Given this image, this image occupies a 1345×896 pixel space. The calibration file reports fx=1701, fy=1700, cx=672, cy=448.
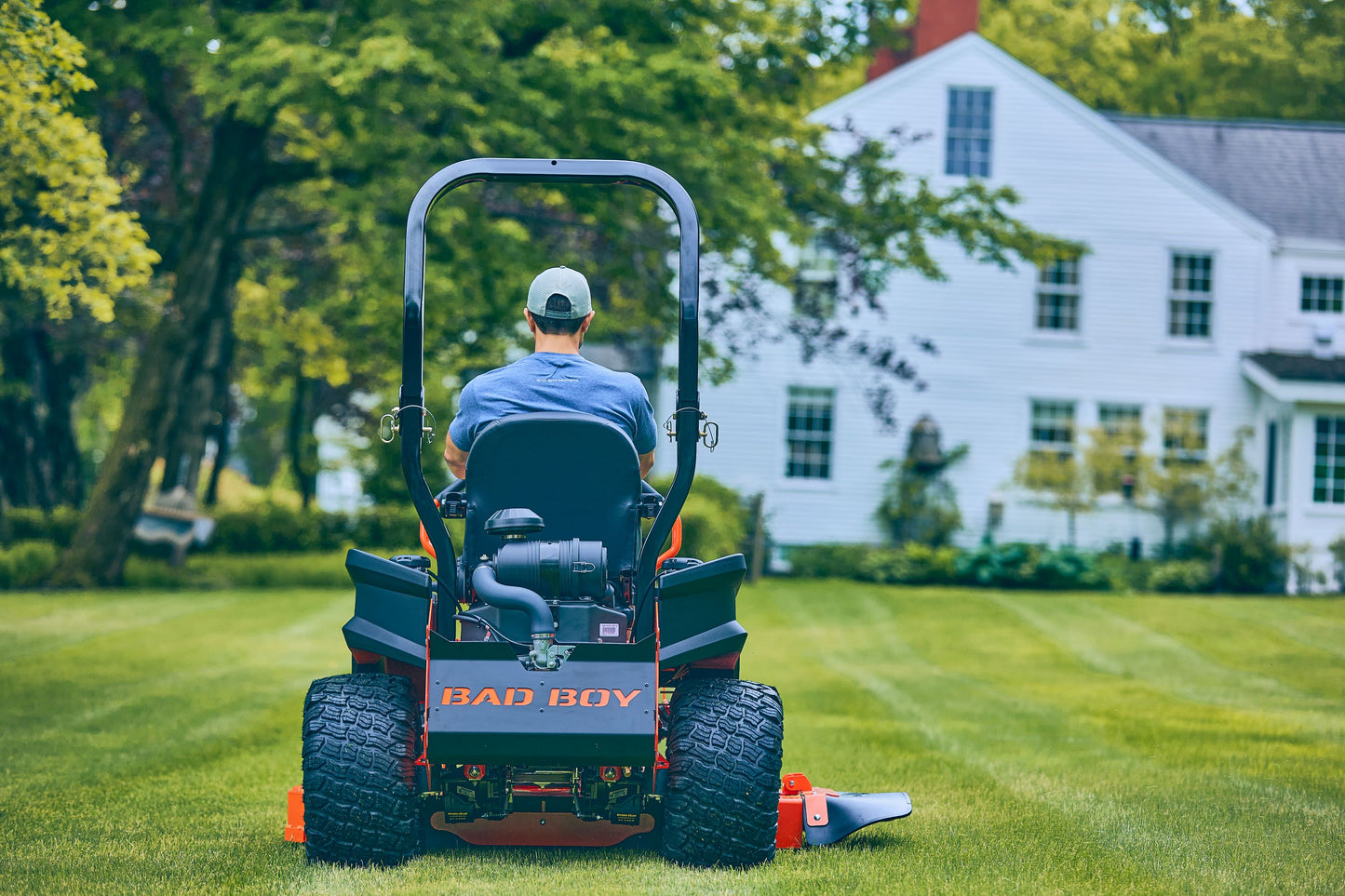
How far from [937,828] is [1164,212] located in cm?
2311

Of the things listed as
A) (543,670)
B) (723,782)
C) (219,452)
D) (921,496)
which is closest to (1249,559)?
(921,496)

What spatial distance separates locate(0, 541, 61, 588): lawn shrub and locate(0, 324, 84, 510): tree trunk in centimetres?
487

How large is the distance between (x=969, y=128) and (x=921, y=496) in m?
6.09

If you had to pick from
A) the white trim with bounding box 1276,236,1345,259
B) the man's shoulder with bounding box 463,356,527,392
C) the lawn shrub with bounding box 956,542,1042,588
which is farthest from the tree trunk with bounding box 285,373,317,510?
the man's shoulder with bounding box 463,356,527,392

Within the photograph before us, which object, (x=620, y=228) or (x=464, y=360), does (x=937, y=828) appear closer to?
(x=620, y=228)

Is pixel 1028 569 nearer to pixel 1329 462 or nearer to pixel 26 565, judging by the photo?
pixel 1329 462

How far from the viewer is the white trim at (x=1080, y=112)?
2755 cm

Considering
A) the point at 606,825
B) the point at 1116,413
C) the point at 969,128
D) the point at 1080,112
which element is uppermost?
the point at 1080,112

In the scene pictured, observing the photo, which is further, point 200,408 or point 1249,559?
point 200,408

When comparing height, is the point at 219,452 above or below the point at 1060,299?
below

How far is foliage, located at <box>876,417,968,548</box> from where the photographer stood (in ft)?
88.6

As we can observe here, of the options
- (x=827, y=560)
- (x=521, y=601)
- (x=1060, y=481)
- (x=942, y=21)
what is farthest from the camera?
(x=942, y=21)

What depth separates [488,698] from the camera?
530cm

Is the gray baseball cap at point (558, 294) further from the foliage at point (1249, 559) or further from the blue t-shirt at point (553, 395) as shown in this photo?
the foliage at point (1249, 559)
